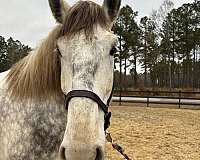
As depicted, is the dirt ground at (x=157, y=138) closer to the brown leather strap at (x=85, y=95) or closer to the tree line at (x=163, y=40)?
the brown leather strap at (x=85, y=95)

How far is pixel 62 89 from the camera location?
2.59 meters

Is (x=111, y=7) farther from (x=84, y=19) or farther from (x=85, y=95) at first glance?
(x=85, y=95)

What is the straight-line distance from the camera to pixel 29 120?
289cm

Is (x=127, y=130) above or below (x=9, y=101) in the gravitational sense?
below

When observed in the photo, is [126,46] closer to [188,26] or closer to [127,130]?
[188,26]

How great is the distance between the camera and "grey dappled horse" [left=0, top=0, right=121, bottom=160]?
223 cm

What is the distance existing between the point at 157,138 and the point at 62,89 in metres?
8.48

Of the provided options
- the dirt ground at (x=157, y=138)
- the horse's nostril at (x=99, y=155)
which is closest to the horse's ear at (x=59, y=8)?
the horse's nostril at (x=99, y=155)

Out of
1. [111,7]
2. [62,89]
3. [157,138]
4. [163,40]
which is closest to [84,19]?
[111,7]

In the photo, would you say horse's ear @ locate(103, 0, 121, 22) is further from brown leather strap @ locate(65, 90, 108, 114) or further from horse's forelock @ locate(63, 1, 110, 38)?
brown leather strap @ locate(65, 90, 108, 114)

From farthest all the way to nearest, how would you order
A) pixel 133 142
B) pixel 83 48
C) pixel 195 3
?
1. pixel 195 3
2. pixel 133 142
3. pixel 83 48

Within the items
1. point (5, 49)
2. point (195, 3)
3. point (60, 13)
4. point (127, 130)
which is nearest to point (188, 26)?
point (195, 3)

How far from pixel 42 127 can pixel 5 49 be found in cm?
4184

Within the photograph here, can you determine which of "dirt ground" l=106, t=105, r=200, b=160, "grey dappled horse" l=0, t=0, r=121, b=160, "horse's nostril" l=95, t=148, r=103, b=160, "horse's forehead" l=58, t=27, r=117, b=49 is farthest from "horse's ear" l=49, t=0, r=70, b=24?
"dirt ground" l=106, t=105, r=200, b=160
